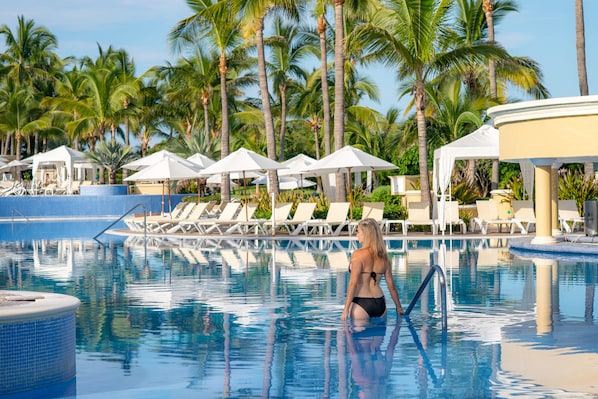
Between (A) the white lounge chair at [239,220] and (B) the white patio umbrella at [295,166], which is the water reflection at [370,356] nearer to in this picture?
(A) the white lounge chair at [239,220]

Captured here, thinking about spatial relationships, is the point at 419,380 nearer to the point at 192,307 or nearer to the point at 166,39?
the point at 192,307

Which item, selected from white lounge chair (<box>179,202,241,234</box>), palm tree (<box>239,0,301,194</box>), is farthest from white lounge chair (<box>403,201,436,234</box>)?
palm tree (<box>239,0,301,194</box>)

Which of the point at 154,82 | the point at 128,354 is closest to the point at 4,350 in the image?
the point at 128,354

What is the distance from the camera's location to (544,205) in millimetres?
19109

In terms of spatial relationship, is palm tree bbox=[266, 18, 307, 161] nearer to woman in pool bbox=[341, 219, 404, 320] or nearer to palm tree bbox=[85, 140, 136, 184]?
palm tree bbox=[85, 140, 136, 184]

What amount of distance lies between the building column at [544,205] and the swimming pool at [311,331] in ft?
8.32

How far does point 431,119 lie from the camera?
121 ft

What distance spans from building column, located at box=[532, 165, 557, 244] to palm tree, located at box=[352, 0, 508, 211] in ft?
19.5

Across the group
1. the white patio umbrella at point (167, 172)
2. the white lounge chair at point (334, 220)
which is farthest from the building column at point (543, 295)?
the white patio umbrella at point (167, 172)

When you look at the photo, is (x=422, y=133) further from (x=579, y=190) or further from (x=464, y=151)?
(x=579, y=190)

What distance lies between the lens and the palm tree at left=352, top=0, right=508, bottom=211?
80.0ft

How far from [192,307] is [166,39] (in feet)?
75.3

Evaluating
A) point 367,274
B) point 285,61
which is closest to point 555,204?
point 367,274

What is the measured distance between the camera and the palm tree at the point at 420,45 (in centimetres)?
2438
